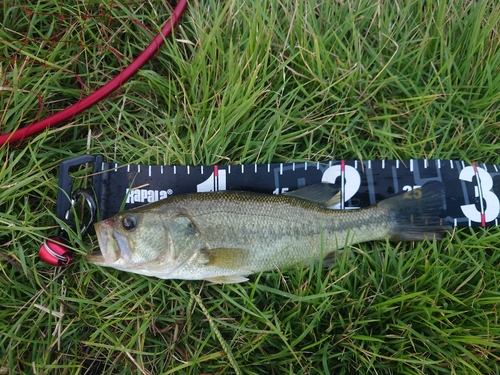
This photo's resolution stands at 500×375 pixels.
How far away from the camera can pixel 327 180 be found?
3129mm

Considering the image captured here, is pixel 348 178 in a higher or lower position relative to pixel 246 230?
higher

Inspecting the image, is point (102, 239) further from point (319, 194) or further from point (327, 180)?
point (327, 180)

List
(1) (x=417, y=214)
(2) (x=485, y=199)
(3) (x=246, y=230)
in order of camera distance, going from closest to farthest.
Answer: (3) (x=246, y=230) < (1) (x=417, y=214) < (2) (x=485, y=199)

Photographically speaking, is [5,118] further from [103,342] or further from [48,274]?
[103,342]

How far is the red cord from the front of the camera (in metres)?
2.97

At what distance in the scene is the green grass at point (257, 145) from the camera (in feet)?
8.99

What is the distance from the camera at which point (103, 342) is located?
285 cm

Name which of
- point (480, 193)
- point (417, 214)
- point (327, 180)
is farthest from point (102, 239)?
point (480, 193)

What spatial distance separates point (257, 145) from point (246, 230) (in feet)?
2.61

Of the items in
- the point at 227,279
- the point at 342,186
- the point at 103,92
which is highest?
the point at 103,92

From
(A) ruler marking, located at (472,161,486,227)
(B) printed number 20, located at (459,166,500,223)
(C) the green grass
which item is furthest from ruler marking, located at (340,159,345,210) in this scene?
(A) ruler marking, located at (472,161,486,227)

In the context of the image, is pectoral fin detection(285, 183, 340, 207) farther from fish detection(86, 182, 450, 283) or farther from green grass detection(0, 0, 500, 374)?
green grass detection(0, 0, 500, 374)

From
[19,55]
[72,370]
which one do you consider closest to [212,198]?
[72,370]

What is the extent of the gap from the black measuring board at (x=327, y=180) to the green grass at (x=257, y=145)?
0.11 metres
